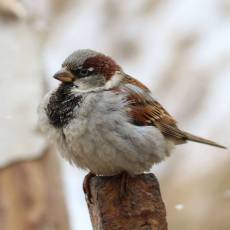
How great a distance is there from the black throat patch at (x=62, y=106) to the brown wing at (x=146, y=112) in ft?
0.77

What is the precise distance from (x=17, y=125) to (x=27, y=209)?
0.64 metres

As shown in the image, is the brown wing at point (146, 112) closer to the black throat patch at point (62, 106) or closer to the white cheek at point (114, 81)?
the white cheek at point (114, 81)

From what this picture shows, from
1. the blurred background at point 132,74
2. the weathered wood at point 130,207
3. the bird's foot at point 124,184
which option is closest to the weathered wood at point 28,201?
the blurred background at point 132,74

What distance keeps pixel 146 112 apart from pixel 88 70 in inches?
12.1

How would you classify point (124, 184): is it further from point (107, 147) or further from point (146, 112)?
point (146, 112)

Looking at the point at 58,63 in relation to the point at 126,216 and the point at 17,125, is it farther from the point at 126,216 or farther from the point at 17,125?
the point at 126,216

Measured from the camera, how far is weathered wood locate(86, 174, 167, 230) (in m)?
2.84

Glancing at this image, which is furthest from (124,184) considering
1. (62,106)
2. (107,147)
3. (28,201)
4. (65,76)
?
(28,201)

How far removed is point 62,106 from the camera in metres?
3.56

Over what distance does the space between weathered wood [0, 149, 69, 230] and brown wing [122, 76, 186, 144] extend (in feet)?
5.41

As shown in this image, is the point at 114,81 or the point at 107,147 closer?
the point at 107,147

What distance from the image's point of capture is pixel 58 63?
8172 mm

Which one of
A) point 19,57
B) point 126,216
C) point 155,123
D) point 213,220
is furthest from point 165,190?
point 126,216

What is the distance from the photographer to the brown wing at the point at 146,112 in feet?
12.2
